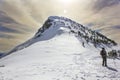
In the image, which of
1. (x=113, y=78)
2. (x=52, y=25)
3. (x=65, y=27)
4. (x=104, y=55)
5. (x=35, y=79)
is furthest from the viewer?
(x=52, y=25)

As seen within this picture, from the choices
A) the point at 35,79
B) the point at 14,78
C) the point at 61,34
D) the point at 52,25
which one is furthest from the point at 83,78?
the point at 52,25

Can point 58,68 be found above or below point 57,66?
below

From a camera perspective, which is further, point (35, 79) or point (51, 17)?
point (51, 17)

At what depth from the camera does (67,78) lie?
20.1 meters

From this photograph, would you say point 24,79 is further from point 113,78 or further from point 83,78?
point 113,78

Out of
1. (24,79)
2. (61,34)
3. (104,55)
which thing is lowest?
(24,79)

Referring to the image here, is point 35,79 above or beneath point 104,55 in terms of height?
beneath

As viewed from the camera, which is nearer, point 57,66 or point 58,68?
point 58,68

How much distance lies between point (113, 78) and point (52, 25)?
9352 cm

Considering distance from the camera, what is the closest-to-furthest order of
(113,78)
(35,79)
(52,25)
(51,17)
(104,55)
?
1. (35,79)
2. (113,78)
3. (104,55)
4. (52,25)
5. (51,17)

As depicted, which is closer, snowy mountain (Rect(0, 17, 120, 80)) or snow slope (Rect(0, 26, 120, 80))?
Answer: snow slope (Rect(0, 26, 120, 80))

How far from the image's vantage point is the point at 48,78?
2006 cm

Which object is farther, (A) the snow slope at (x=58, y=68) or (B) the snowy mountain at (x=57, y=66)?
(B) the snowy mountain at (x=57, y=66)

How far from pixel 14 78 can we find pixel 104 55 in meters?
16.0
